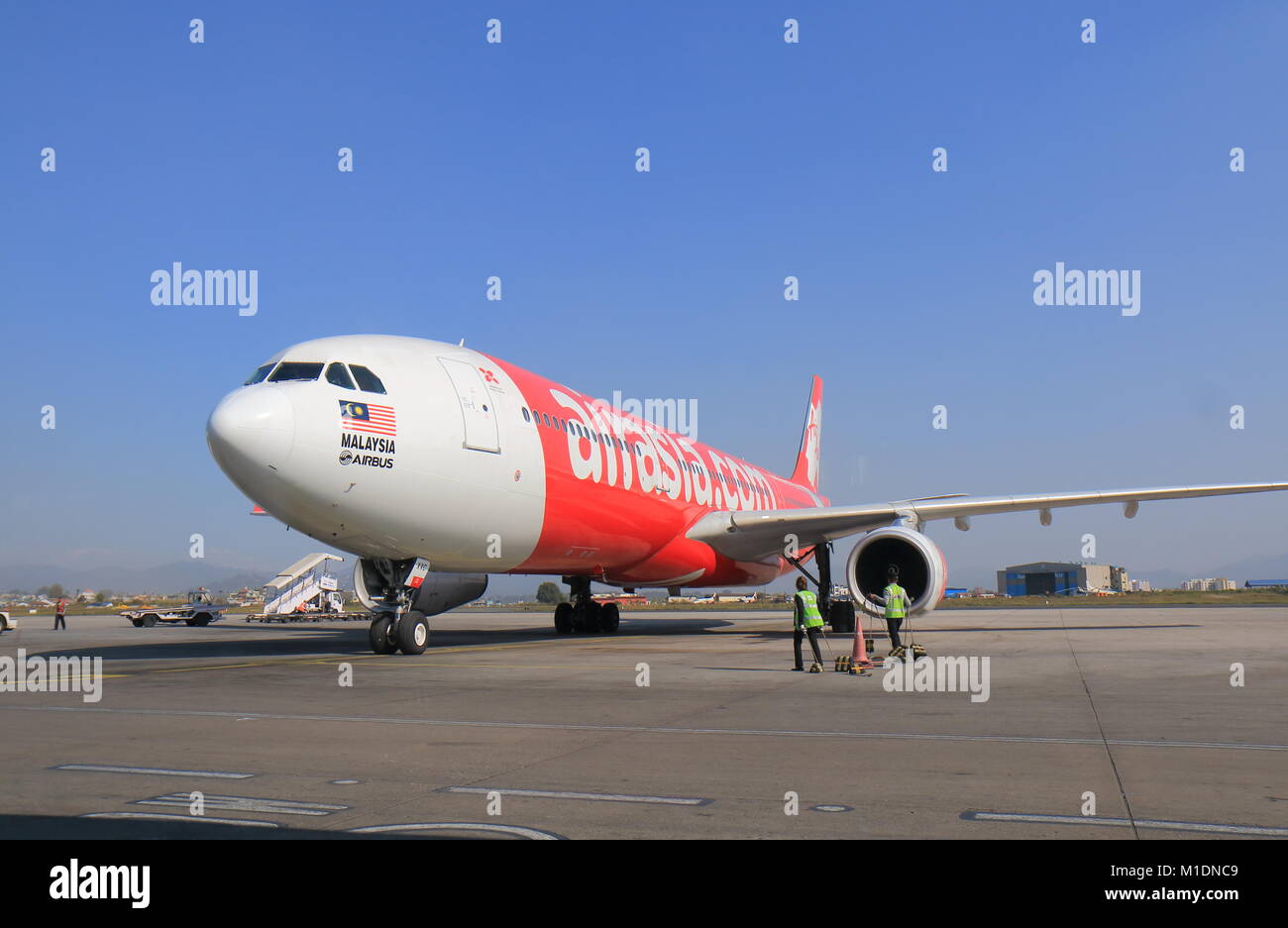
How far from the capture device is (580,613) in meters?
22.9

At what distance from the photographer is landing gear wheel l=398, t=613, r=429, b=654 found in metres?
14.7

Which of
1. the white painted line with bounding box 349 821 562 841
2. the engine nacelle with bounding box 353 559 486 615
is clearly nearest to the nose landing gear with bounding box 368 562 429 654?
the engine nacelle with bounding box 353 559 486 615

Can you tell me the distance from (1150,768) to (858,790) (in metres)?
1.90

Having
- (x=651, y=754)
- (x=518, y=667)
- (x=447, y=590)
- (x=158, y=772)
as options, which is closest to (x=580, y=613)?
(x=447, y=590)

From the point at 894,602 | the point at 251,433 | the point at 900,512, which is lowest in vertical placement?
the point at 894,602

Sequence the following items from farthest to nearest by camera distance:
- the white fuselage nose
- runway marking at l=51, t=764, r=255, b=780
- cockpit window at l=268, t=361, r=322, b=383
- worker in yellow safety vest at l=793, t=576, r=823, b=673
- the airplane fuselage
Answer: cockpit window at l=268, t=361, r=322, b=383 → worker in yellow safety vest at l=793, t=576, r=823, b=673 → the airplane fuselage → the white fuselage nose → runway marking at l=51, t=764, r=255, b=780

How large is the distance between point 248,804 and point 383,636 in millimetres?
10104

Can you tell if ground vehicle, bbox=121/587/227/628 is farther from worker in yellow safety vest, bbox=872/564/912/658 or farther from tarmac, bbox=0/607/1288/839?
worker in yellow safety vest, bbox=872/564/912/658

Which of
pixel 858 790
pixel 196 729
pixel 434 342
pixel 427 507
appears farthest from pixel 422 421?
pixel 858 790

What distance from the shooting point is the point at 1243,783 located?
526 cm

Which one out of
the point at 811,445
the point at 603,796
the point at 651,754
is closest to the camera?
the point at 603,796

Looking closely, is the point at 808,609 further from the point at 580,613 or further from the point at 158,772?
the point at 580,613

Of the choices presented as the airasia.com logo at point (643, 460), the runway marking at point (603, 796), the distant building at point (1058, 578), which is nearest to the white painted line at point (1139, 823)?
the runway marking at point (603, 796)

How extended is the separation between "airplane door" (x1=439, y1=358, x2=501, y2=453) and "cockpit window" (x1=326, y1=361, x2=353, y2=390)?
6.20 ft
